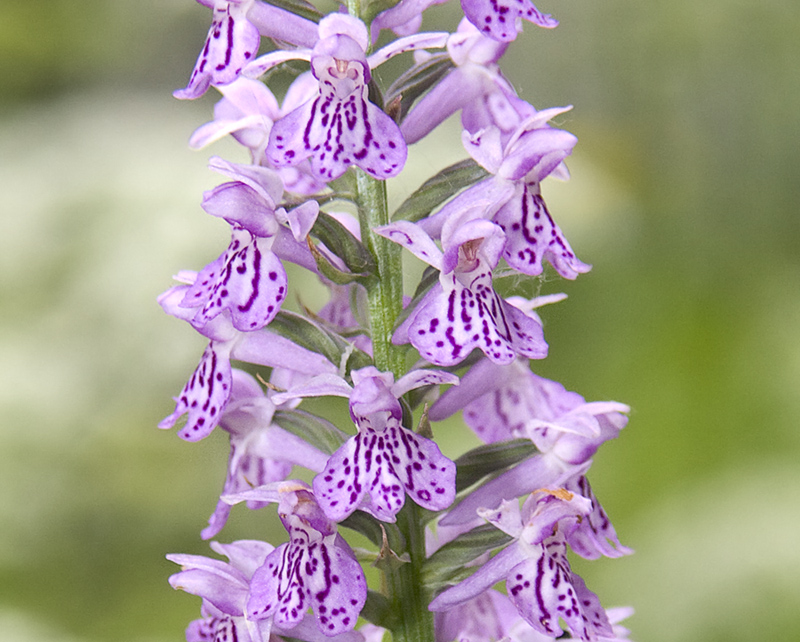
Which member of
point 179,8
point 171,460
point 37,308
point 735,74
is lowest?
point 171,460

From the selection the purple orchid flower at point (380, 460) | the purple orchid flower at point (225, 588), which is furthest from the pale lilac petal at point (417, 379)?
the purple orchid flower at point (225, 588)

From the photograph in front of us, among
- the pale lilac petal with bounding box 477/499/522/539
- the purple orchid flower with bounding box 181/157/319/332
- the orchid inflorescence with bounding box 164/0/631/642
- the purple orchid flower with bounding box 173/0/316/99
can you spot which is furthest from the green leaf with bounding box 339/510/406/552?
the purple orchid flower with bounding box 173/0/316/99

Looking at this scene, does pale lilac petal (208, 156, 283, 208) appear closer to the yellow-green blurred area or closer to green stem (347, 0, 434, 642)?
green stem (347, 0, 434, 642)

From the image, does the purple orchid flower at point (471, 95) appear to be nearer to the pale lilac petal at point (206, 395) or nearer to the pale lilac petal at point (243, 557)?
the pale lilac petal at point (206, 395)

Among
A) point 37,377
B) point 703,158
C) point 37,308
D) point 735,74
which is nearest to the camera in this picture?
point 37,377

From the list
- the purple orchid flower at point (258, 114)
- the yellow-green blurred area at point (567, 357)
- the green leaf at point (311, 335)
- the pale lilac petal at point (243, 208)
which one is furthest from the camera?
the yellow-green blurred area at point (567, 357)

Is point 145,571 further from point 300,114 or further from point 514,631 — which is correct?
point 300,114

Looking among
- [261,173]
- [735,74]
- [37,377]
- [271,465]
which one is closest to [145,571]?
[37,377]
